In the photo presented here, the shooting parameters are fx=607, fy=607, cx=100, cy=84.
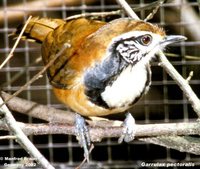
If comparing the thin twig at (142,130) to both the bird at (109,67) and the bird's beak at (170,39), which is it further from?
the bird's beak at (170,39)

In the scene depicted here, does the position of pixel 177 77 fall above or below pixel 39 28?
below

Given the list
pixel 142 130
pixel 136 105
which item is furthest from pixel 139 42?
pixel 136 105

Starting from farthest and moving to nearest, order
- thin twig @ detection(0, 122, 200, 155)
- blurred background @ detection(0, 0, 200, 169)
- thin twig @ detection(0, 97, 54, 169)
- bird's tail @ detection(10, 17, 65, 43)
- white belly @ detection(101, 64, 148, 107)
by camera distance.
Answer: blurred background @ detection(0, 0, 200, 169)
bird's tail @ detection(10, 17, 65, 43)
white belly @ detection(101, 64, 148, 107)
thin twig @ detection(0, 122, 200, 155)
thin twig @ detection(0, 97, 54, 169)

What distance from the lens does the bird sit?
2.44 m

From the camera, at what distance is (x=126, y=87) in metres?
2.48

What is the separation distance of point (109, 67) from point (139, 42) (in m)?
0.16

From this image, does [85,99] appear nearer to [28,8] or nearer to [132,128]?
[132,128]

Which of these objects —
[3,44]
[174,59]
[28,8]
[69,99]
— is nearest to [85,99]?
[69,99]

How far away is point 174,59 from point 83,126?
6.77 ft

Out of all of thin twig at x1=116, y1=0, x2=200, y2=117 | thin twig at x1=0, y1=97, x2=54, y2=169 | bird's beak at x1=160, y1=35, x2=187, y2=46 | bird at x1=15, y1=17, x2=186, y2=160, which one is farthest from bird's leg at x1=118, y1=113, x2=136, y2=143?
thin twig at x1=0, y1=97, x2=54, y2=169

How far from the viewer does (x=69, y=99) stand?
2.67 metres

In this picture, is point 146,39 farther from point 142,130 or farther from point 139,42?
point 142,130

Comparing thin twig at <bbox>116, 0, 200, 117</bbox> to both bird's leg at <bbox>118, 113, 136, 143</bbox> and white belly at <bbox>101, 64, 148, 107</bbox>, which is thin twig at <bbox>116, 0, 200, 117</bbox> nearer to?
white belly at <bbox>101, 64, 148, 107</bbox>

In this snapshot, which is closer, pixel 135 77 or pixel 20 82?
pixel 135 77
